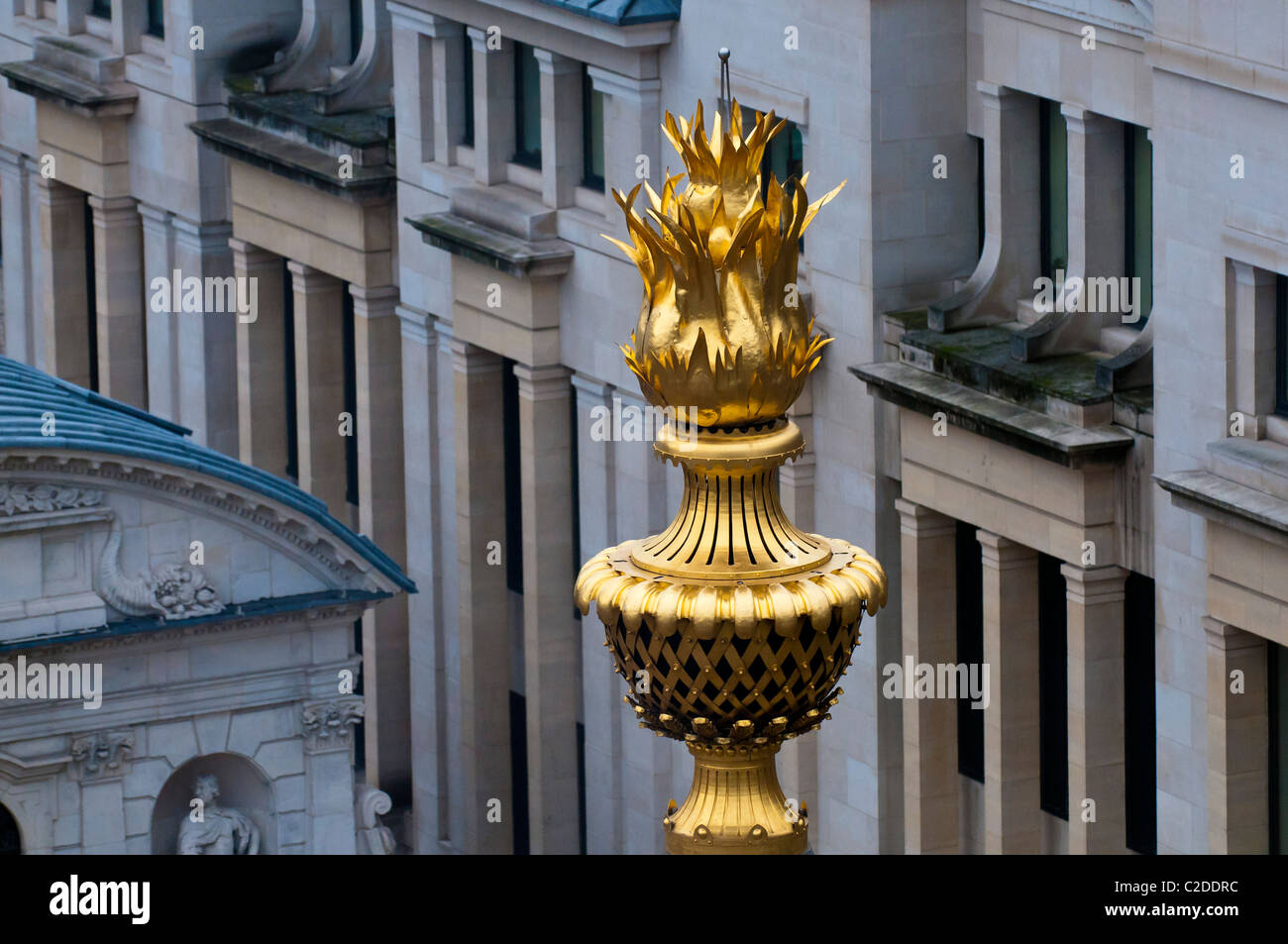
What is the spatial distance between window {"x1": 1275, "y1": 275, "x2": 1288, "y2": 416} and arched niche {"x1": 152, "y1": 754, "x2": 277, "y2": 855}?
56.6 ft

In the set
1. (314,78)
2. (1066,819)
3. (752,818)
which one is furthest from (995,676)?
(752,818)

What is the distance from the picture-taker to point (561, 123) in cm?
6291

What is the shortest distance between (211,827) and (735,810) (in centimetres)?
3707

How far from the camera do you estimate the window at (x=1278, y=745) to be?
46750 millimetres

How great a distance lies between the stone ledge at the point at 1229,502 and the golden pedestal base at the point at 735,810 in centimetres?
2759

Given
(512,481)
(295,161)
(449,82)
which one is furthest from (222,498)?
(295,161)

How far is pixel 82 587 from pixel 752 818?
35752 millimetres

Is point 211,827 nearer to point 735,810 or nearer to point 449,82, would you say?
point 449,82

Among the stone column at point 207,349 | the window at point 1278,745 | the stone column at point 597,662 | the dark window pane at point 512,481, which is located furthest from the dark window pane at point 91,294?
the window at point 1278,745

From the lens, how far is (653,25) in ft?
193

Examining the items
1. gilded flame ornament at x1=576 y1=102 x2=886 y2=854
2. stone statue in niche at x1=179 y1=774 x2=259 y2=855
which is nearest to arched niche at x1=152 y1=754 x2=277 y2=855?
stone statue in niche at x1=179 y1=774 x2=259 y2=855

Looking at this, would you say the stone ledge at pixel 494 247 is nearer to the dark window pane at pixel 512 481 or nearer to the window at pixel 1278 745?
the dark window pane at pixel 512 481
